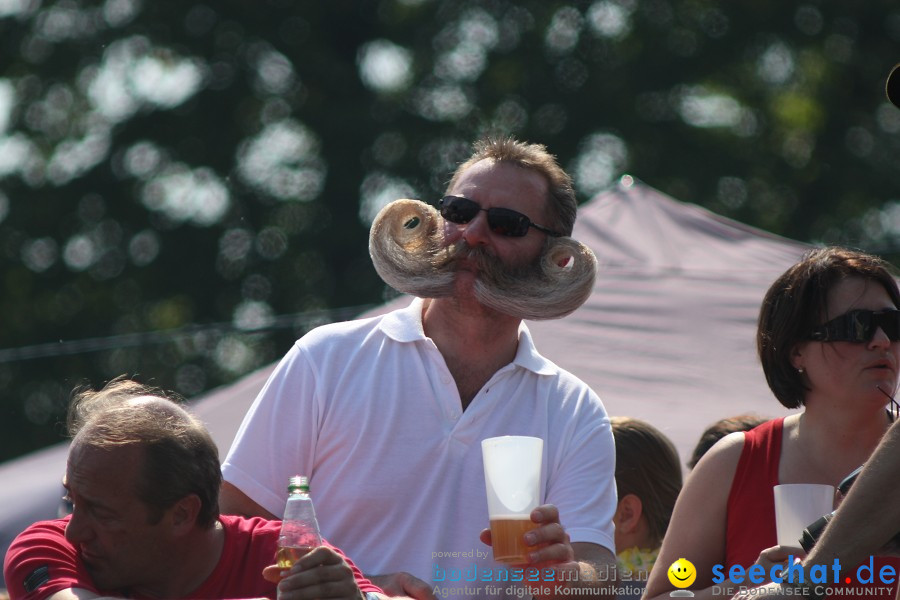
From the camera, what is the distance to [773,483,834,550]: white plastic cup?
3.41 meters

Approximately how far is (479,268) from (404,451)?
2.18 ft

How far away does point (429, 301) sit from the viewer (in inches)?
173

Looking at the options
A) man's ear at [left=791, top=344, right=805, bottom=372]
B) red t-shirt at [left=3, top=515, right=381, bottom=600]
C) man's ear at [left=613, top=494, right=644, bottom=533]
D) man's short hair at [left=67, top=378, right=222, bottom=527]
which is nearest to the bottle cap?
red t-shirt at [left=3, top=515, right=381, bottom=600]

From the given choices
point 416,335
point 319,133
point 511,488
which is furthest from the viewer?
point 319,133

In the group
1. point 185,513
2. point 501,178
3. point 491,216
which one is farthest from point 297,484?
point 501,178

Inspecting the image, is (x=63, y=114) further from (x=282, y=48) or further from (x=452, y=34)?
(x=452, y=34)

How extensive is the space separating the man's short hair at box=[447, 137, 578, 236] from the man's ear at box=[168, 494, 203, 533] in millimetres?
1578

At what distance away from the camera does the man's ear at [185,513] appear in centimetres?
332

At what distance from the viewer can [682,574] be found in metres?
3.86

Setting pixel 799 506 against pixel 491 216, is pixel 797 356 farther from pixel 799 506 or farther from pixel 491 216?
pixel 491 216

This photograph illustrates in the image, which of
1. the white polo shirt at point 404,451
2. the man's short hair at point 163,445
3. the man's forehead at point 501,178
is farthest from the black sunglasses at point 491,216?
the man's short hair at point 163,445

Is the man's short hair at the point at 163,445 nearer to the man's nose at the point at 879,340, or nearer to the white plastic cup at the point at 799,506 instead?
the white plastic cup at the point at 799,506

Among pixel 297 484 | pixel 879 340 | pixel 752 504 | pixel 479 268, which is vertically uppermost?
pixel 479 268

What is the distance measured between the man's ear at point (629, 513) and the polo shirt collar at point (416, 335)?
0.86 meters
